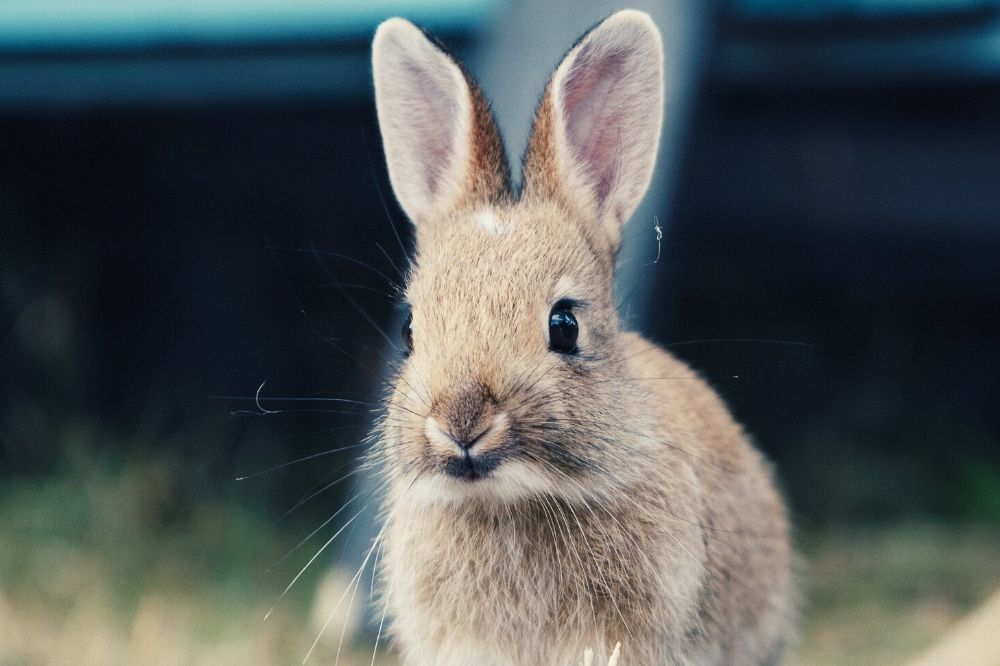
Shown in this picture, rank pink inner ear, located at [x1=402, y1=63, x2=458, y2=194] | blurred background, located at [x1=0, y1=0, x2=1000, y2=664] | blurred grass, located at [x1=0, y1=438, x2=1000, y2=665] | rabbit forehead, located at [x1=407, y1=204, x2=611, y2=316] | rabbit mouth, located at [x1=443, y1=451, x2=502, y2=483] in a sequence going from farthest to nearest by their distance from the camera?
blurred background, located at [x1=0, y1=0, x2=1000, y2=664] → blurred grass, located at [x1=0, y1=438, x2=1000, y2=665] → pink inner ear, located at [x1=402, y1=63, x2=458, y2=194] → rabbit forehead, located at [x1=407, y1=204, x2=611, y2=316] → rabbit mouth, located at [x1=443, y1=451, x2=502, y2=483]

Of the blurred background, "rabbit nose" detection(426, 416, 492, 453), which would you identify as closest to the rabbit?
"rabbit nose" detection(426, 416, 492, 453)

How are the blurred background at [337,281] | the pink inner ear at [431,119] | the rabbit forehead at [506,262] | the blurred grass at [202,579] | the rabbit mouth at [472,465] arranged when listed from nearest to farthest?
the rabbit mouth at [472,465], the rabbit forehead at [506,262], the pink inner ear at [431,119], the blurred grass at [202,579], the blurred background at [337,281]

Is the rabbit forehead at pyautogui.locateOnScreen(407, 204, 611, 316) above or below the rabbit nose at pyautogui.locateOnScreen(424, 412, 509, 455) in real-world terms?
above

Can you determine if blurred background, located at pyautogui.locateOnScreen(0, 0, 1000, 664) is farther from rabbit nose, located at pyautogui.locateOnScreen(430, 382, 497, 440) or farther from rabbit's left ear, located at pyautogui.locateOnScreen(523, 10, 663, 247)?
rabbit nose, located at pyautogui.locateOnScreen(430, 382, 497, 440)

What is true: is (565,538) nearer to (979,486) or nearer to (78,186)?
(979,486)

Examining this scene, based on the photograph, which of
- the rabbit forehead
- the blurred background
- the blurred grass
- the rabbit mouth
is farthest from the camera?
Answer: the blurred background

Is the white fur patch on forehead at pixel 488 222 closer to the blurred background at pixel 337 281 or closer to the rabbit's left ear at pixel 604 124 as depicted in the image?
the rabbit's left ear at pixel 604 124

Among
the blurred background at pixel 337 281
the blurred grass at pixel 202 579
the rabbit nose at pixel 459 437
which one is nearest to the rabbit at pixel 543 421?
the rabbit nose at pixel 459 437
